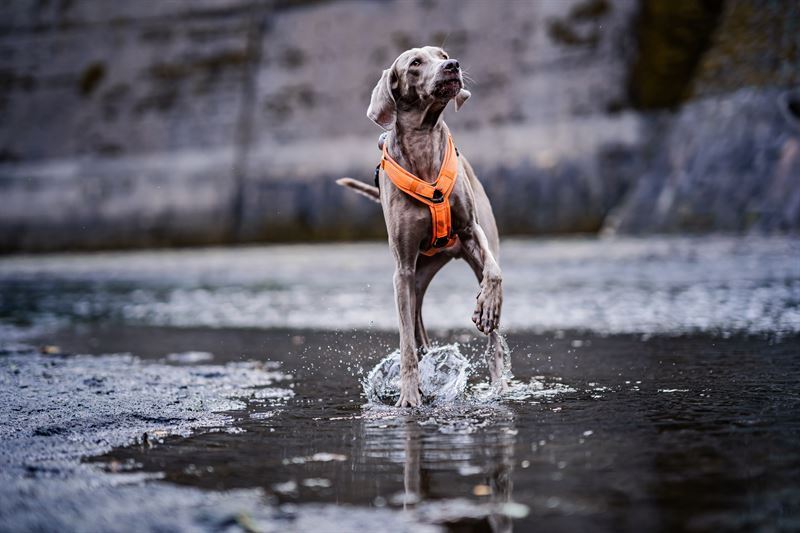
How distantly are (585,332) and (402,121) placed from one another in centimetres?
278

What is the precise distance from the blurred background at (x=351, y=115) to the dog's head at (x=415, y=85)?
31.8 feet

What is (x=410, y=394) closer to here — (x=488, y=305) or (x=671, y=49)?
(x=488, y=305)

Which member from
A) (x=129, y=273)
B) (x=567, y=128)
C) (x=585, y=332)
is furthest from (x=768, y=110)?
(x=129, y=273)

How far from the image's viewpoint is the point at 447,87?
453cm

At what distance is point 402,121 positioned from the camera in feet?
15.6

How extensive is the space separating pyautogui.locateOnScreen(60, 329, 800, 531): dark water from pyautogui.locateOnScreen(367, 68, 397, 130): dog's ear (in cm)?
135

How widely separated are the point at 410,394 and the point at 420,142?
121cm

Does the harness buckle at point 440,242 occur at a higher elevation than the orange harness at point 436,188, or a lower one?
lower

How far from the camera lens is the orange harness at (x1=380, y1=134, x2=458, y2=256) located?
4.57 metres

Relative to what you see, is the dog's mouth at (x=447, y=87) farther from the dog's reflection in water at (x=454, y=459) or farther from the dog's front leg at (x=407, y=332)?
the dog's reflection in water at (x=454, y=459)

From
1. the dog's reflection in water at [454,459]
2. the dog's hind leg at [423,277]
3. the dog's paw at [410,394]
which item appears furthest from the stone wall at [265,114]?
the dog's reflection in water at [454,459]

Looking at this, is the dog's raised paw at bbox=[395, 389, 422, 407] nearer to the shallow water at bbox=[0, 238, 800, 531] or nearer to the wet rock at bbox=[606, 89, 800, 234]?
the shallow water at bbox=[0, 238, 800, 531]

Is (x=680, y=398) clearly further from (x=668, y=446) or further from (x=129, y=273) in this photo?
(x=129, y=273)

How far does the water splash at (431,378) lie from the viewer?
183 inches
